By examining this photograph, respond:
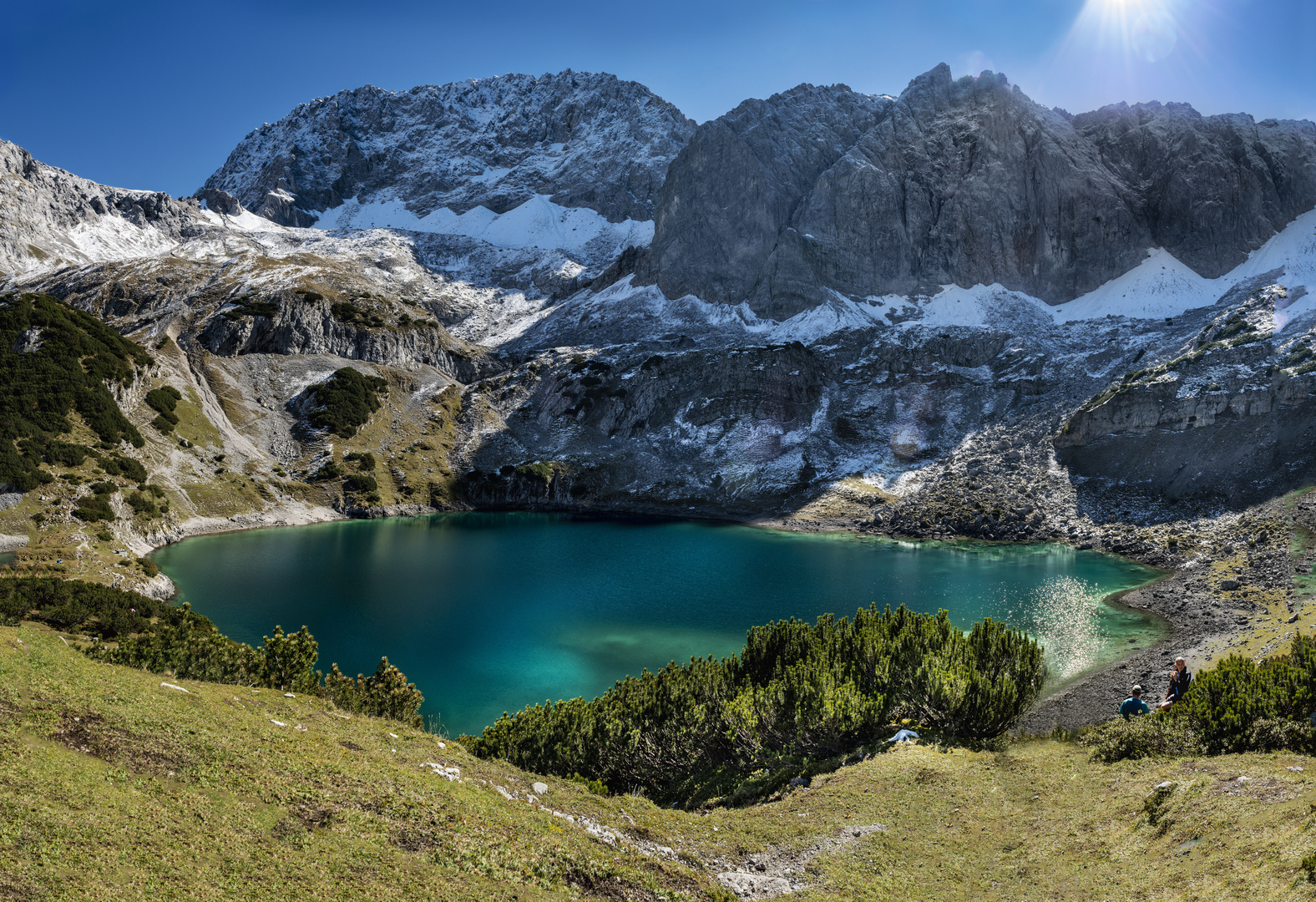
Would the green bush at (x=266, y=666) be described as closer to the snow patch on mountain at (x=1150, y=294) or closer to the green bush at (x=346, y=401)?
the green bush at (x=346, y=401)

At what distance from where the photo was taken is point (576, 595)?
195 ft

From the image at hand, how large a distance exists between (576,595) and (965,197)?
149317mm

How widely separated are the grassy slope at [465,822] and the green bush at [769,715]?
3.39 m

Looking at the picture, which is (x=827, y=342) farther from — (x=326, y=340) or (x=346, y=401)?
(x=326, y=340)

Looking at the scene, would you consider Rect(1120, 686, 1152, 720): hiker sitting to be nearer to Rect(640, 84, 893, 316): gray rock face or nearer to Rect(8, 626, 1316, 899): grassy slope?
Rect(8, 626, 1316, 899): grassy slope

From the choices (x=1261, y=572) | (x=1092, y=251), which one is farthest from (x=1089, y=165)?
(x=1261, y=572)

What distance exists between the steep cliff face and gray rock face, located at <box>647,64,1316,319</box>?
54791 mm

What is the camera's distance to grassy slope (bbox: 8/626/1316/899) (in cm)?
976

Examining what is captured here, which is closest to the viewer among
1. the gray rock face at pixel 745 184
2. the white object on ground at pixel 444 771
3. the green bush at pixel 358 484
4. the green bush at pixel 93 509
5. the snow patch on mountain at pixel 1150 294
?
the white object on ground at pixel 444 771

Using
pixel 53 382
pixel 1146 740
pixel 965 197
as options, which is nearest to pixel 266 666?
pixel 1146 740

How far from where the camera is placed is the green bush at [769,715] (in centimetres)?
2339

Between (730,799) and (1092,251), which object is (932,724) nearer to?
(730,799)

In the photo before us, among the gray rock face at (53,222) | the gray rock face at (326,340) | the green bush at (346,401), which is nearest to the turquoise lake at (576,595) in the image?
the green bush at (346,401)

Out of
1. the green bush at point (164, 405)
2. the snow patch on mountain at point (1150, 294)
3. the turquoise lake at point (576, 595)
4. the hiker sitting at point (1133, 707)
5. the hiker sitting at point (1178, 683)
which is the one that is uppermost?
the snow patch on mountain at point (1150, 294)
